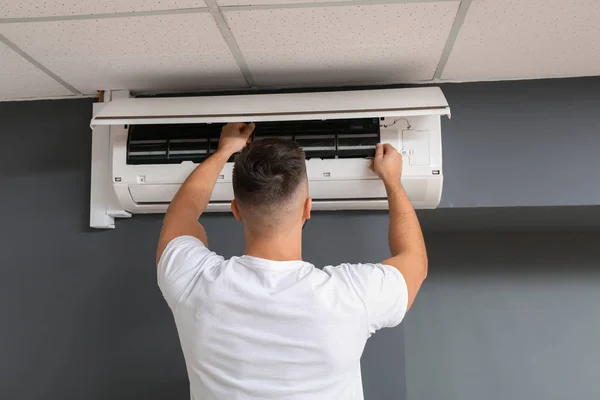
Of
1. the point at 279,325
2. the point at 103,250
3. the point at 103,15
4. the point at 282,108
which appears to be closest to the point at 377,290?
the point at 279,325

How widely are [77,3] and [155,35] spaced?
20 cm

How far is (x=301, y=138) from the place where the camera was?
1.55 m

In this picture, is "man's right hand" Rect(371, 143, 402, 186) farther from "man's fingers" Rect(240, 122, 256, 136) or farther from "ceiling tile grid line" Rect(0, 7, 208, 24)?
"ceiling tile grid line" Rect(0, 7, 208, 24)

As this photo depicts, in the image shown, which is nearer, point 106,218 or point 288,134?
point 288,134

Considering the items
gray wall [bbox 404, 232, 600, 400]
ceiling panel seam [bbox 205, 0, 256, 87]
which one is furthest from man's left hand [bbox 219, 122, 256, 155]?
gray wall [bbox 404, 232, 600, 400]

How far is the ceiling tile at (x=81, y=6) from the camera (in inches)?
44.2

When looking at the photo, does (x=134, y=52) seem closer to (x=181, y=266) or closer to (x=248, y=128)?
(x=248, y=128)

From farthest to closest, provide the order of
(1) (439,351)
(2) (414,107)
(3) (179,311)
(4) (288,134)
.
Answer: (1) (439,351) < (4) (288,134) < (2) (414,107) < (3) (179,311)

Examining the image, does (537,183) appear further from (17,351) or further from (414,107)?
(17,351)

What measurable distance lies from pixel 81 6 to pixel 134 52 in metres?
0.25

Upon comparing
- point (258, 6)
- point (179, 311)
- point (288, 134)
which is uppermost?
point (258, 6)

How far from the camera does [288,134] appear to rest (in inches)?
61.3

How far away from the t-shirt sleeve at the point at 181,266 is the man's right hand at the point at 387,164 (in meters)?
0.56

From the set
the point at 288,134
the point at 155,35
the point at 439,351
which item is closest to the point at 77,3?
the point at 155,35
